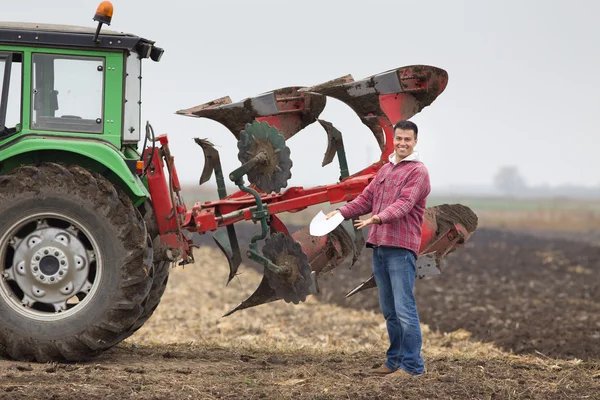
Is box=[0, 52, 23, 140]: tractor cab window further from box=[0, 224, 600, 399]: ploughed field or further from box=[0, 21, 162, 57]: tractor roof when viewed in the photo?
box=[0, 224, 600, 399]: ploughed field

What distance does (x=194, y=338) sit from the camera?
427 inches

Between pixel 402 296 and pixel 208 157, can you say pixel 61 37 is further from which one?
pixel 402 296

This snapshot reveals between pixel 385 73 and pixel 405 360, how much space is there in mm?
2501

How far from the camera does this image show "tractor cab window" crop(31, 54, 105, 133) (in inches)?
281

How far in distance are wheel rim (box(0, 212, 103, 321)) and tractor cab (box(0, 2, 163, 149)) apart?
2.33 feet

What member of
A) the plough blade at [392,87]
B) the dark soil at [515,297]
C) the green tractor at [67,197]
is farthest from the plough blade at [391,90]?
the dark soil at [515,297]

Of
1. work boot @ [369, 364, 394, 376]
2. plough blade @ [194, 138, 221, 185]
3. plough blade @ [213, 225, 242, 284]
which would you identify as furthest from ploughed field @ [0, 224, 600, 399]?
plough blade @ [194, 138, 221, 185]

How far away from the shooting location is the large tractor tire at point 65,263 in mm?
6914

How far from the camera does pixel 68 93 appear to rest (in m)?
7.18

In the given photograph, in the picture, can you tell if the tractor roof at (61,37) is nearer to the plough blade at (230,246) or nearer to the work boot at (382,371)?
the plough blade at (230,246)

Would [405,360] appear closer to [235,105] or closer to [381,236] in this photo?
[381,236]

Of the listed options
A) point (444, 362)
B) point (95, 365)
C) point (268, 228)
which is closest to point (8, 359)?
point (95, 365)

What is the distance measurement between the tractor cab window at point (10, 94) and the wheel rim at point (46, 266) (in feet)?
2.37

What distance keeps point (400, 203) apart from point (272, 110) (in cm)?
229
